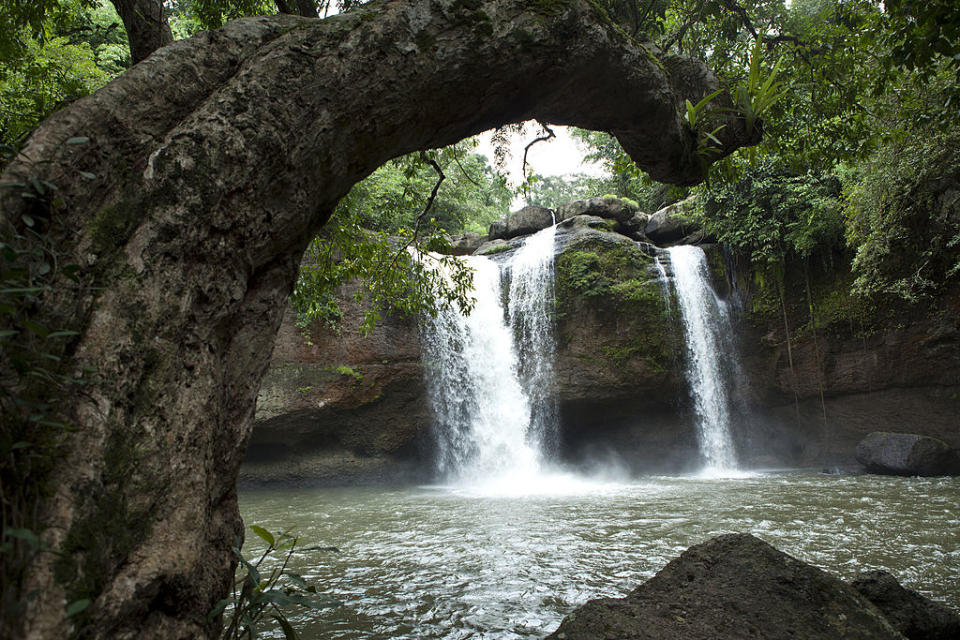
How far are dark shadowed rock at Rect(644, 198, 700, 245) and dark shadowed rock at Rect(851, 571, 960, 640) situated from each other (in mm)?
12788

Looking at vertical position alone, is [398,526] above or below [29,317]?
below

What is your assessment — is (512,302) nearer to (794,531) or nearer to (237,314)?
(794,531)

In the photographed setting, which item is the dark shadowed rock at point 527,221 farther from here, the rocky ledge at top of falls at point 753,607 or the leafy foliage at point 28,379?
the leafy foliage at point 28,379

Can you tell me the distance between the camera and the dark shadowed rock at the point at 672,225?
14891 mm

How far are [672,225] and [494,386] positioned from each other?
283 inches

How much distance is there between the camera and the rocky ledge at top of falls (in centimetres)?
242

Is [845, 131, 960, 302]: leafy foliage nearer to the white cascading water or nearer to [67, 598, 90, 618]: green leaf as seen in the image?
the white cascading water

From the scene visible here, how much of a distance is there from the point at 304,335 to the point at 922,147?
1206 cm

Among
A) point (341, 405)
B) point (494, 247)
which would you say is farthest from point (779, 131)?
point (494, 247)

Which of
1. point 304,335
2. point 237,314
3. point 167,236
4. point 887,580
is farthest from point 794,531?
point 304,335

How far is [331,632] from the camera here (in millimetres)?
3305

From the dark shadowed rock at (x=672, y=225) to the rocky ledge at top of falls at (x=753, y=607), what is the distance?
12870mm

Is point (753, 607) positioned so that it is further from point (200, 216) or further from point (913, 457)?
point (913, 457)

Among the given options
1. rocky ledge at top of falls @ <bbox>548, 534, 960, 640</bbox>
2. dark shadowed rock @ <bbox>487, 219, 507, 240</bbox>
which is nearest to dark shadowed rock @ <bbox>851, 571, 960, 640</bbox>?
rocky ledge at top of falls @ <bbox>548, 534, 960, 640</bbox>
